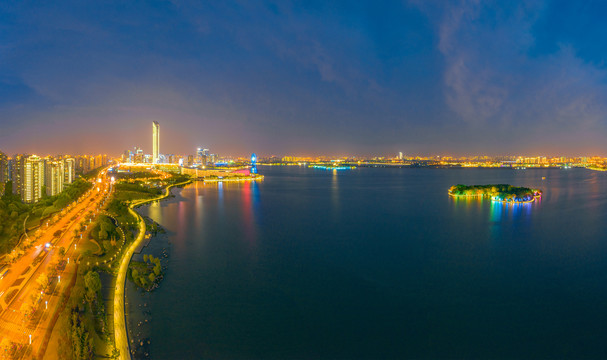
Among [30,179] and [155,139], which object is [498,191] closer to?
[30,179]

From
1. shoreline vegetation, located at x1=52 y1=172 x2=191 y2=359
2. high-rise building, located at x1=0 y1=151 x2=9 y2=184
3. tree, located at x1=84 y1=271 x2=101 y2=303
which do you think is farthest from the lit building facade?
tree, located at x1=84 y1=271 x2=101 y2=303

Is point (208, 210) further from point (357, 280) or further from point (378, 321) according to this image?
point (378, 321)

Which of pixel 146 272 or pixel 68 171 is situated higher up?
pixel 68 171

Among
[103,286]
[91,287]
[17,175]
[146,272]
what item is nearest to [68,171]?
[17,175]

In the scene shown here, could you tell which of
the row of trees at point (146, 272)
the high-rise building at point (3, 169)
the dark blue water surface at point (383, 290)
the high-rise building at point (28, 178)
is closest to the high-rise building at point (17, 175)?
the high-rise building at point (28, 178)

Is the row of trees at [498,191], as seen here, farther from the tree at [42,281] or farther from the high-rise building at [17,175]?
the high-rise building at [17,175]

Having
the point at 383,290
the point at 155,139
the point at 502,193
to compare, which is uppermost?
the point at 155,139
